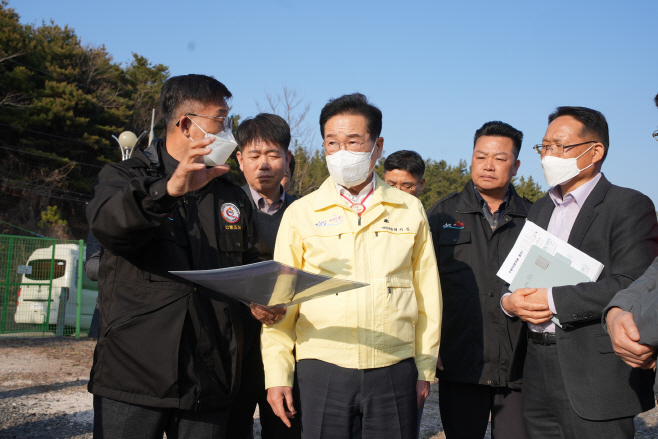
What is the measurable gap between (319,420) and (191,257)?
990mm

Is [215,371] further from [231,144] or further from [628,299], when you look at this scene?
[628,299]

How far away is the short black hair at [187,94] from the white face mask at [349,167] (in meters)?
0.67

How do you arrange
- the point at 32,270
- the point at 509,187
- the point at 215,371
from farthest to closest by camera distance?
the point at 32,270 → the point at 509,187 → the point at 215,371

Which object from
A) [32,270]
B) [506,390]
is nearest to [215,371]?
[506,390]

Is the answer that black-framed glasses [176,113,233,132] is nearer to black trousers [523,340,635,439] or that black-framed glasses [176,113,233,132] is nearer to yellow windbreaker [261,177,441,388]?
yellow windbreaker [261,177,441,388]

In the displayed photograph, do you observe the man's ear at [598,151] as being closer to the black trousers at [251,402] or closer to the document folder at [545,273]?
the document folder at [545,273]

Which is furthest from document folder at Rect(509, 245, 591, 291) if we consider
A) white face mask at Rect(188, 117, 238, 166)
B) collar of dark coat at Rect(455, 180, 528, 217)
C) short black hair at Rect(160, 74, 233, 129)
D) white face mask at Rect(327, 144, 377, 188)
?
short black hair at Rect(160, 74, 233, 129)

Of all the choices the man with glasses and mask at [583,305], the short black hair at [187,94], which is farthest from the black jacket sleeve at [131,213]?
the man with glasses and mask at [583,305]

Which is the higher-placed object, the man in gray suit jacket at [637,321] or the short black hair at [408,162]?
the short black hair at [408,162]

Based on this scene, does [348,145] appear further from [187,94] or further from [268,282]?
[268,282]

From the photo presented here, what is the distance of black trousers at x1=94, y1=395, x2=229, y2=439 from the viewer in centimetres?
229

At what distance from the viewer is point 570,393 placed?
272 cm

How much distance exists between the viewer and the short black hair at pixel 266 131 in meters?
3.99

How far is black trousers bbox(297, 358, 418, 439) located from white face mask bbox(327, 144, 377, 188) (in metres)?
0.98
